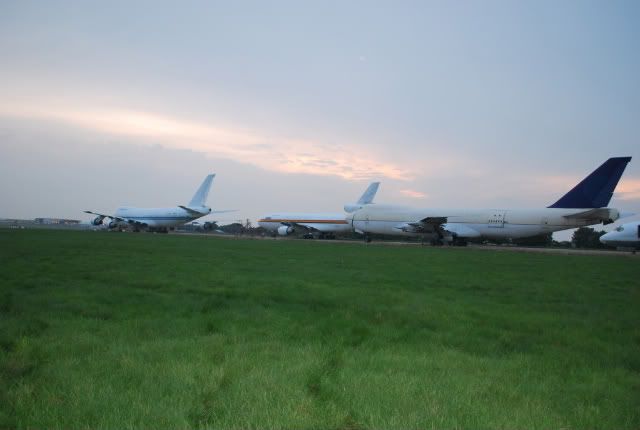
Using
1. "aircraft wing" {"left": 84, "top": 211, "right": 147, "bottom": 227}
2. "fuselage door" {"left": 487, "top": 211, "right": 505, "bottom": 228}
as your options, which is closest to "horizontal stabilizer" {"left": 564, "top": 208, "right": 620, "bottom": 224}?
"fuselage door" {"left": 487, "top": 211, "right": 505, "bottom": 228}

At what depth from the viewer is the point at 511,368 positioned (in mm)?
4672

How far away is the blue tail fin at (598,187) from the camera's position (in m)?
32.1

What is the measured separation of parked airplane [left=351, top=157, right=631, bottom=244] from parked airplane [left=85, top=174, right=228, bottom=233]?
811 inches

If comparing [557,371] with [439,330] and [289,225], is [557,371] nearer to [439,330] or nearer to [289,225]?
[439,330]

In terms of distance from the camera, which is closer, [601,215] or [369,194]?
[601,215]

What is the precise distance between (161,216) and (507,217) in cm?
4050

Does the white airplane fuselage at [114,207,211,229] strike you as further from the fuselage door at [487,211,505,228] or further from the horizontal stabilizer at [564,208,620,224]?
the horizontal stabilizer at [564,208,620,224]

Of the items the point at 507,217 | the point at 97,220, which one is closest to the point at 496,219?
the point at 507,217

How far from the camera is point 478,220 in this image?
38.5 meters

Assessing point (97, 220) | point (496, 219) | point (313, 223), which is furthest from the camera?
point (97, 220)

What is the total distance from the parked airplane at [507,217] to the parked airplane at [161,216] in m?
20.6

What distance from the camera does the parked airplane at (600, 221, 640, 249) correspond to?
121 ft

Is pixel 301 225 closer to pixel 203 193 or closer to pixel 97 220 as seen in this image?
pixel 203 193

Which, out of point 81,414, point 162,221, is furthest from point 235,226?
point 81,414
